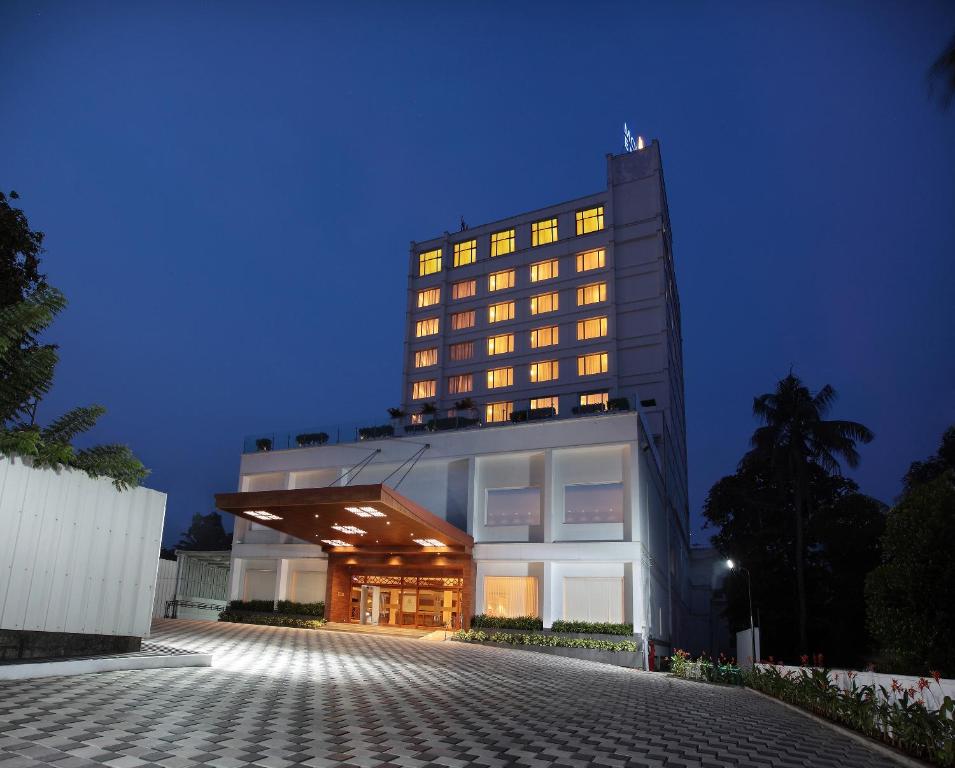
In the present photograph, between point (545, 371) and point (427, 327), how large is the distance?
1124 centimetres

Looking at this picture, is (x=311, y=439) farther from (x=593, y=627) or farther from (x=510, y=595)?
(x=593, y=627)

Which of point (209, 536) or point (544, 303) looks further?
point (209, 536)

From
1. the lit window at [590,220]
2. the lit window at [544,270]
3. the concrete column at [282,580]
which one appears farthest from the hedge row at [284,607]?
the lit window at [590,220]

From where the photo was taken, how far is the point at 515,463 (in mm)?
32625

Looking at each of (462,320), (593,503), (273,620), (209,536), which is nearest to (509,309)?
(462,320)

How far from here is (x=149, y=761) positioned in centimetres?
635

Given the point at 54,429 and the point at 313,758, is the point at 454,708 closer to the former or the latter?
the point at 313,758

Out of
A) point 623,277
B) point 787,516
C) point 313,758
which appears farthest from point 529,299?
point 313,758

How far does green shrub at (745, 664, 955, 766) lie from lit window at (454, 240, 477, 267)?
134 feet

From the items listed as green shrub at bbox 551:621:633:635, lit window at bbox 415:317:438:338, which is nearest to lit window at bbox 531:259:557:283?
lit window at bbox 415:317:438:338

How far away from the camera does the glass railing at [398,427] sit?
1241 inches

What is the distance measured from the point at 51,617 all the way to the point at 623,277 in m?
41.6

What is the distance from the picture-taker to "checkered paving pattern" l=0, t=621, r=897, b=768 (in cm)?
690

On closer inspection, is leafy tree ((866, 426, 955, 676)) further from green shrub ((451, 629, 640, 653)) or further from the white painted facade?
the white painted facade
